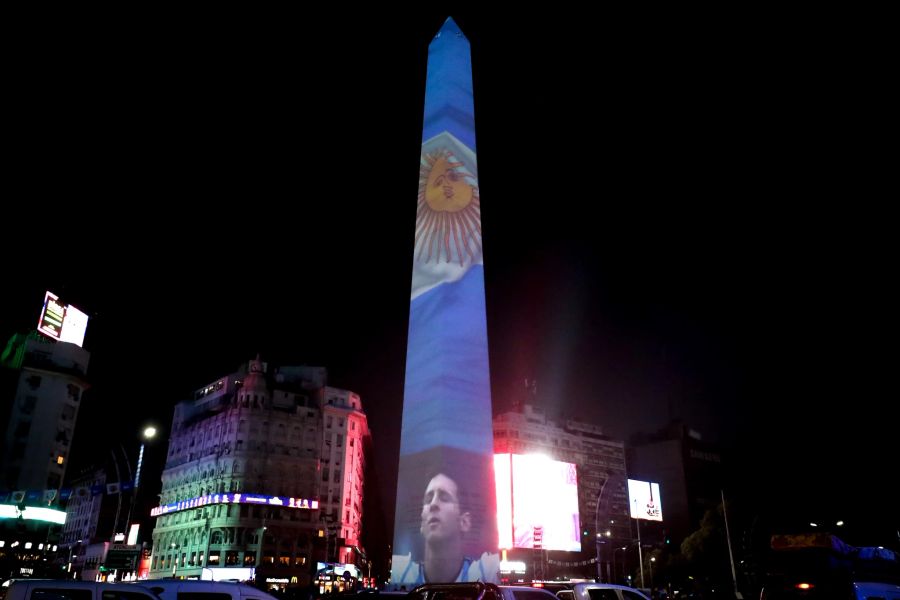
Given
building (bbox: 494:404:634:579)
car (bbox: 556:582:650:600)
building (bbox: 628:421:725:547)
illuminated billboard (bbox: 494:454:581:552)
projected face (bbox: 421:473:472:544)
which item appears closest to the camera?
car (bbox: 556:582:650:600)

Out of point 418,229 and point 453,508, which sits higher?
point 418,229

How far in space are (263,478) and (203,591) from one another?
6589cm

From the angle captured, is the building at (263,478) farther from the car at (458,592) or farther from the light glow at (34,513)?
the car at (458,592)

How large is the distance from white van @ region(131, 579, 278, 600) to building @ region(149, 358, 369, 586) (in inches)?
2270

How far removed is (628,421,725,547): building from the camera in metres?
97.0

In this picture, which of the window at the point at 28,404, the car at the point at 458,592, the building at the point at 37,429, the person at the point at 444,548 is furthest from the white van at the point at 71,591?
the window at the point at 28,404

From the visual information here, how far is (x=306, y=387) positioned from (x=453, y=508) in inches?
2297

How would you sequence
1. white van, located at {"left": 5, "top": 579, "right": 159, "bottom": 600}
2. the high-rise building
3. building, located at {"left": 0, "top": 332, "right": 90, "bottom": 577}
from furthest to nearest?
the high-rise building, building, located at {"left": 0, "top": 332, "right": 90, "bottom": 577}, white van, located at {"left": 5, "top": 579, "right": 159, "bottom": 600}

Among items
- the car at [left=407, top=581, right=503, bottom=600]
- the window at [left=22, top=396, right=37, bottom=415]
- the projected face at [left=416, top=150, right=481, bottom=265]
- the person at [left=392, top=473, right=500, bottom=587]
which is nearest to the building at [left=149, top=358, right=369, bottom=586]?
the window at [left=22, top=396, right=37, bottom=415]

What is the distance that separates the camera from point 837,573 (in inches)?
462

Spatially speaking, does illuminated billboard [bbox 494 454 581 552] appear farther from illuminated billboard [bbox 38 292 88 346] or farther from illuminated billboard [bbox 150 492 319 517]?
illuminated billboard [bbox 38 292 88 346]

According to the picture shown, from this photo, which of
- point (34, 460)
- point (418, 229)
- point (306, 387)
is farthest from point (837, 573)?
point (306, 387)

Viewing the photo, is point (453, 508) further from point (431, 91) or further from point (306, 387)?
point (306, 387)

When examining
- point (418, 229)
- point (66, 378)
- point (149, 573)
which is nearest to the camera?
point (418, 229)
